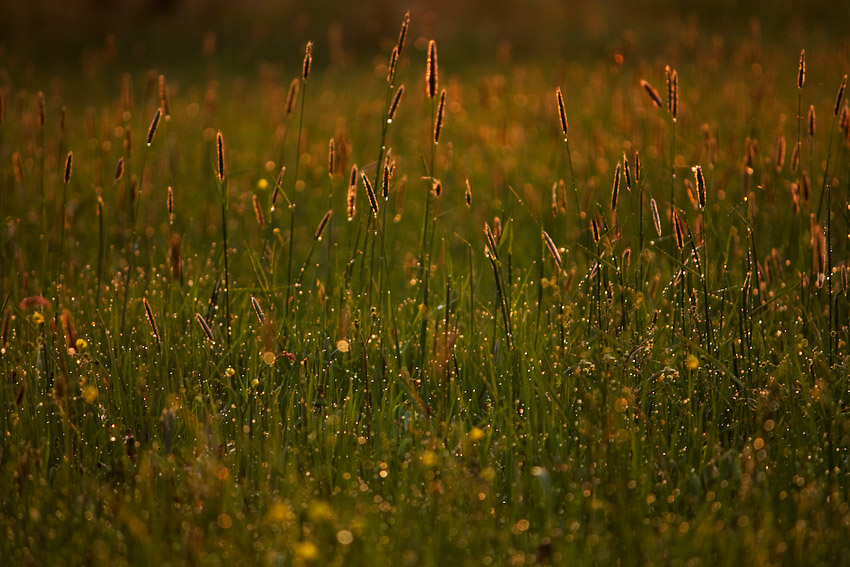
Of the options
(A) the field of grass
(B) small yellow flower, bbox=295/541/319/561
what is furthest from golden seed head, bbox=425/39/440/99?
(B) small yellow flower, bbox=295/541/319/561

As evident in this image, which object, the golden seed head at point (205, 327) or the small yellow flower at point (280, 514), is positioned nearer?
the small yellow flower at point (280, 514)

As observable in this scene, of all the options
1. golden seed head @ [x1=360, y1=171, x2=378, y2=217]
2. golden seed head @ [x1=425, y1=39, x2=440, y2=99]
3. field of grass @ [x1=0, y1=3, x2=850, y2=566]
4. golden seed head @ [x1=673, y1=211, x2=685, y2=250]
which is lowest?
field of grass @ [x1=0, y1=3, x2=850, y2=566]

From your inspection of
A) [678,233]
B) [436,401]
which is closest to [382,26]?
[678,233]

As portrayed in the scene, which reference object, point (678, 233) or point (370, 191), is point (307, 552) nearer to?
point (370, 191)

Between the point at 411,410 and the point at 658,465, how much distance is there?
618mm

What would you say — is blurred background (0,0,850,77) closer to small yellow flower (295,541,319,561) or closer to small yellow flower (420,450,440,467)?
small yellow flower (420,450,440,467)

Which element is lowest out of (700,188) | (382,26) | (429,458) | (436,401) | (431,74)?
(436,401)

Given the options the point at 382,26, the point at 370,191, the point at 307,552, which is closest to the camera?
the point at 307,552

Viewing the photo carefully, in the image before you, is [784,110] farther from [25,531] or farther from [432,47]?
[25,531]

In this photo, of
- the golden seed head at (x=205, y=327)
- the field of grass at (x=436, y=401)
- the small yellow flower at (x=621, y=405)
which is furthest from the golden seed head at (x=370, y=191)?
the small yellow flower at (x=621, y=405)

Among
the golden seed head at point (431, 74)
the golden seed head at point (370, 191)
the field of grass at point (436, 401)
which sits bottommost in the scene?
the field of grass at point (436, 401)

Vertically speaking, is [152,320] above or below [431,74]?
below

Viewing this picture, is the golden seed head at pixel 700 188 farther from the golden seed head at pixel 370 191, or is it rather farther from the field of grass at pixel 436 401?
the golden seed head at pixel 370 191

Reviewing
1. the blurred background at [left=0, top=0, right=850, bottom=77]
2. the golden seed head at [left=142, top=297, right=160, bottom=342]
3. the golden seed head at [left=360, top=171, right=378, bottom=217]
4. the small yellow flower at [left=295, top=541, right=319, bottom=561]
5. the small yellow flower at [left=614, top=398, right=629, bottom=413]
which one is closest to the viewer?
the small yellow flower at [left=295, top=541, right=319, bottom=561]
